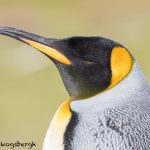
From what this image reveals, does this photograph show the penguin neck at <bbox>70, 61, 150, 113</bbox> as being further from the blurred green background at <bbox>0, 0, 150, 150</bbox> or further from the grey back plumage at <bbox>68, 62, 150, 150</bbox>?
the blurred green background at <bbox>0, 0, 150, 150</bbox>

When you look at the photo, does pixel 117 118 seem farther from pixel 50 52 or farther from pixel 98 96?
pixel 50 52

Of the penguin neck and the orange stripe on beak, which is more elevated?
the orange stripe on beak

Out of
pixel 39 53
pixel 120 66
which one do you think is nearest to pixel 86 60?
pixel 120 66

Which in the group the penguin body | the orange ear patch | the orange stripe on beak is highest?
the orange stripe on beak

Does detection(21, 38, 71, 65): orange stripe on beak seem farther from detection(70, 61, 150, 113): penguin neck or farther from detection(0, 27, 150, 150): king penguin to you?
detection(70, 61, 150, 113): penguin neck

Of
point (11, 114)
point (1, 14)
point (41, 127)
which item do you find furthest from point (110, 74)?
point (1, 14)

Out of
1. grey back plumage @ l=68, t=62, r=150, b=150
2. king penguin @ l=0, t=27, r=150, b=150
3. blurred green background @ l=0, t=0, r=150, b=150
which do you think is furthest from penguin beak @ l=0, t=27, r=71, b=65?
blurred green background @ l=0, t=0, r=150, b=150

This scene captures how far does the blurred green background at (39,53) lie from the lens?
216 inches

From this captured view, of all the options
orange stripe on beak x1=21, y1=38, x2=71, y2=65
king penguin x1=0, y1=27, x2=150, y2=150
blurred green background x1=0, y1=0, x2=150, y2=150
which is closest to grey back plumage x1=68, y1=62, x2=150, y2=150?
king penguin x1=0, y1=27, x2=150, y2=150

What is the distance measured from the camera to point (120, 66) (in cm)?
207

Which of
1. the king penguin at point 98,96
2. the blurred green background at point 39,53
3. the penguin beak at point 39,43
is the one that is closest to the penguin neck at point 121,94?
the king penguin at point 98,96

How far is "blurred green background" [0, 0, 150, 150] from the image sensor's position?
5.48m

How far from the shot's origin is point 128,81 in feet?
6.79

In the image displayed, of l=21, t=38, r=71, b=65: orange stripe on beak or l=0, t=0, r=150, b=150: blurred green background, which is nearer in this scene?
l=21, t=38, r=71, b=65: orange stripe on beak
